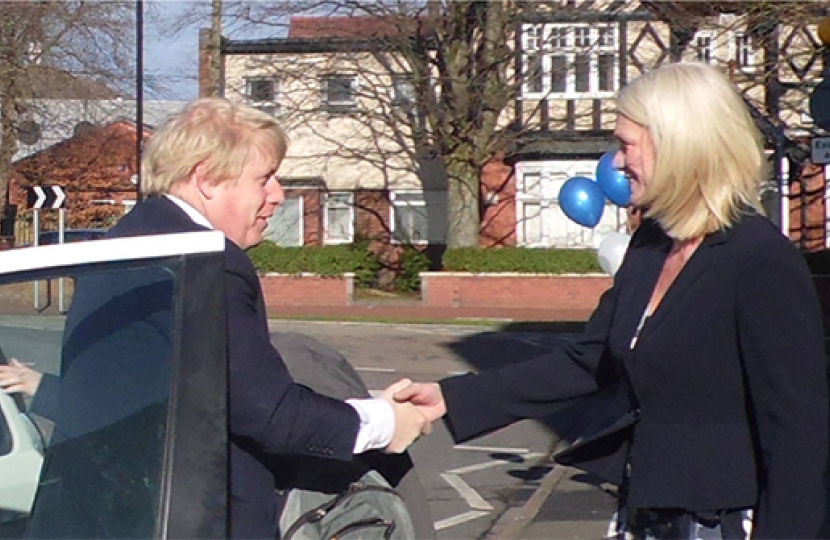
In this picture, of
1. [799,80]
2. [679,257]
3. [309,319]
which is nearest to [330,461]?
[679,257]

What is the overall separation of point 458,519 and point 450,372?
8.06m

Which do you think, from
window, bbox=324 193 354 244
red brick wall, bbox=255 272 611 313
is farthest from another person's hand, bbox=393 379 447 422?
window, bbox=324 193 354 244

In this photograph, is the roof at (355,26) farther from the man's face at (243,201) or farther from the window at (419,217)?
the man's face at (243,201)

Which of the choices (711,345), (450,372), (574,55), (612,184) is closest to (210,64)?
(574,55)

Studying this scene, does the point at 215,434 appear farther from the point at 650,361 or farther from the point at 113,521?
the point at 650,361

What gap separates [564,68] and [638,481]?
26.6 meters

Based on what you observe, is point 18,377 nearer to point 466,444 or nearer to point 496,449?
point 496,449

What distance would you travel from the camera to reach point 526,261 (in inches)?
1116

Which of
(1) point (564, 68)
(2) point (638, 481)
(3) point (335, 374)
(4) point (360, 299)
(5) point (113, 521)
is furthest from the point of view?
(4) point (360, 299)

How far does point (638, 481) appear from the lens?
276 cm

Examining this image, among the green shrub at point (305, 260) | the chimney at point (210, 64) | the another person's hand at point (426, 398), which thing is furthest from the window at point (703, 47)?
the another person's hand at point (426, 398)

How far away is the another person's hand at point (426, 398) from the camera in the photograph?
9.75 ft

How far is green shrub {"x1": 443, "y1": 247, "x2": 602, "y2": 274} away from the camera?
1105 inches

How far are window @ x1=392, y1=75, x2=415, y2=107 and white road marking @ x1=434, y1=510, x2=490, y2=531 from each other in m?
21.7
